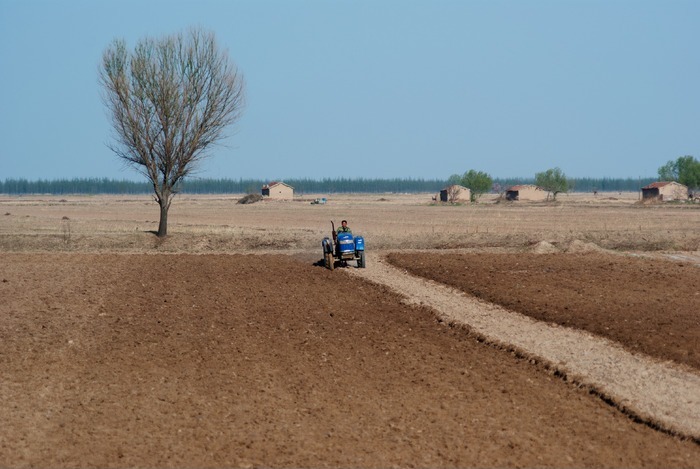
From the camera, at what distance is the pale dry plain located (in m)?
11.0

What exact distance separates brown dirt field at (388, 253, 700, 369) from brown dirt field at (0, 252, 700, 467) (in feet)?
8.78

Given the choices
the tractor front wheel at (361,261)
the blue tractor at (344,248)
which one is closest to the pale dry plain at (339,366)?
the tractor front wheel at (361,261)

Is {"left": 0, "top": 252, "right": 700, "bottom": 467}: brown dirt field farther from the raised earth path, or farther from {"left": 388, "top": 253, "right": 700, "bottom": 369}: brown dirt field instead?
{"left": 388, "top": 253, "right": 700, "bottom": 369}: brown dirt field

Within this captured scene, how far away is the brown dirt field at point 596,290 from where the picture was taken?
59.0 ft

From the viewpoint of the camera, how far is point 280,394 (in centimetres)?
1356

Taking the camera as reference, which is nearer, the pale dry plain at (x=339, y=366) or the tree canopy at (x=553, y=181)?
the pale dry plain at (x=339, y=366)

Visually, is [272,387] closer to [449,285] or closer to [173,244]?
[449,285]

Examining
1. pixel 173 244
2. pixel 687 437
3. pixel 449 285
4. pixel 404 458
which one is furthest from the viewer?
pixel 173 244

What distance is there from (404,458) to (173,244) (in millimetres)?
35399

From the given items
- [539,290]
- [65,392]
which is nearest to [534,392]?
[65,392]

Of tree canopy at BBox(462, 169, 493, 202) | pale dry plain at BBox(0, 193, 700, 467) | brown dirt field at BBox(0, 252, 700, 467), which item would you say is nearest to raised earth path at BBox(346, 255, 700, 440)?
pale dry plain at BBox(0, 193, 700, 467)

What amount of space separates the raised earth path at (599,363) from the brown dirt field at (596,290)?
0.48 meters

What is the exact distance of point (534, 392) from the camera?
13797 millimetres

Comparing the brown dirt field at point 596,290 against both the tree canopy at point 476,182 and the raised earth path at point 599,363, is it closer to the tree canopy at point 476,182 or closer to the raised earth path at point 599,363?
the raised earth path at point 599,363
